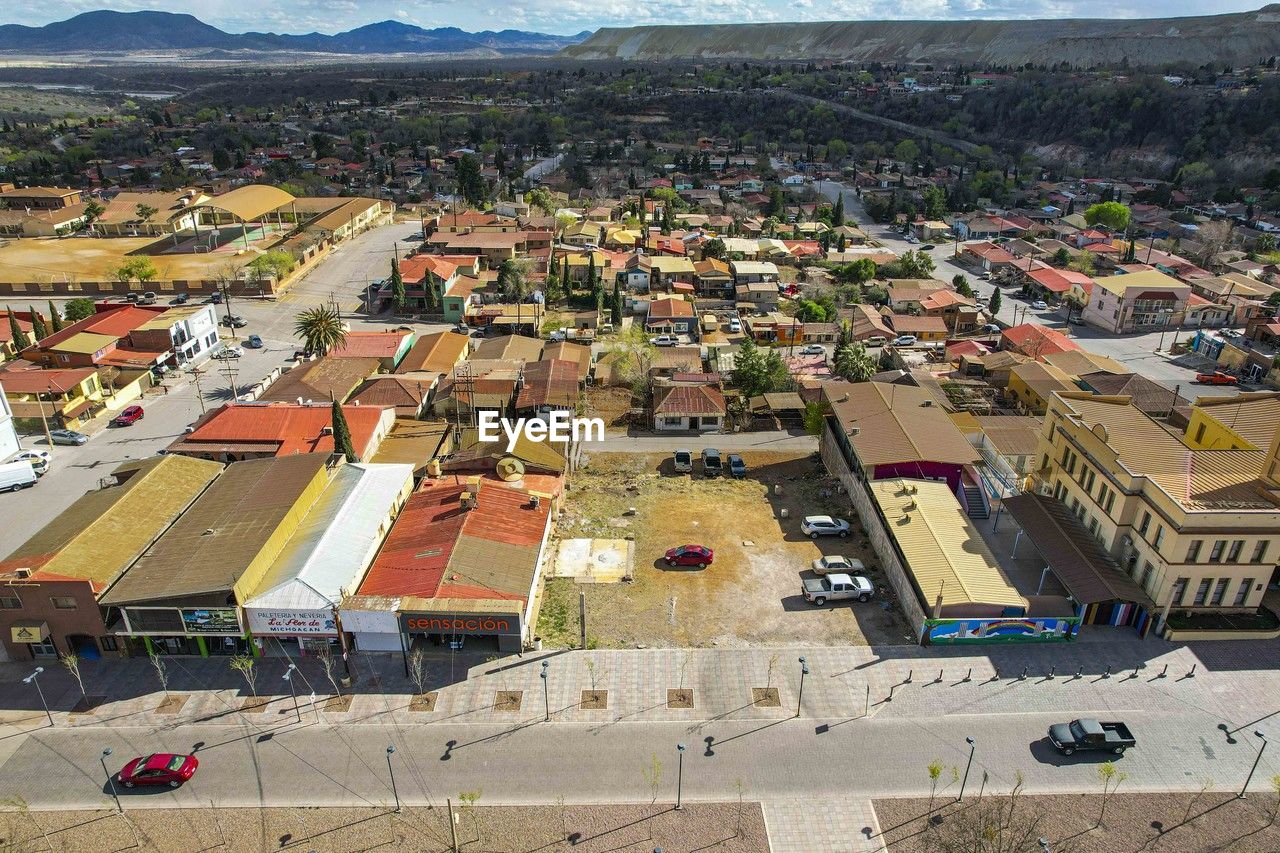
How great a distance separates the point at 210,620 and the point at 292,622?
2.68m

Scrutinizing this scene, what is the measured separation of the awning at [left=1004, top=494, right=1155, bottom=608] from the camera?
28.5 m

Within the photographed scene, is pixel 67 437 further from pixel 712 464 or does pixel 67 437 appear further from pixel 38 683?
pixel 712 464

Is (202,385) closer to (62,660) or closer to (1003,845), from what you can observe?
(62,660)

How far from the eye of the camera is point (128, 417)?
46625 millimetres

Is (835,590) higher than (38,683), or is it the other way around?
(835,590)

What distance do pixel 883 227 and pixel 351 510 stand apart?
9548cm

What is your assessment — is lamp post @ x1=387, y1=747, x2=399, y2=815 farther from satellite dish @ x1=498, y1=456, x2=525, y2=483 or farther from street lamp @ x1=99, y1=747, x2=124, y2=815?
satellite dish @ x1=498, y1=456, x2=525, y2=483

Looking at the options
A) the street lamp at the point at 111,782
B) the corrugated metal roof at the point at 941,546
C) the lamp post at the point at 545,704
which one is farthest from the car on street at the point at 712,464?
the street lamp at the point at 111,782

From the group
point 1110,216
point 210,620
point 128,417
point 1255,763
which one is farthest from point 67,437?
point 1110,216

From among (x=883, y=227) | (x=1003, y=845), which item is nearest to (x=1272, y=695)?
(x=1003, y=845)

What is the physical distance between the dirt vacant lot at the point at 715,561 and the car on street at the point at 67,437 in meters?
28.4

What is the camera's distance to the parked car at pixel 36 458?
40312 millimetres

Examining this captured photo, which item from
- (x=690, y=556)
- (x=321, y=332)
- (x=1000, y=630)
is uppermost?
(x=321, y=332)

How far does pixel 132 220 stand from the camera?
93.9 m
